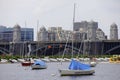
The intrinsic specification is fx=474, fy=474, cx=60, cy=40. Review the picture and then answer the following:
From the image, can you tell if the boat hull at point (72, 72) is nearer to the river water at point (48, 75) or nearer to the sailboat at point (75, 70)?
the sailboat at point (75, 70)

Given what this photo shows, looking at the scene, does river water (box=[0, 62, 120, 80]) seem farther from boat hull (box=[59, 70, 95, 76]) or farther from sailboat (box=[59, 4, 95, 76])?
sailboat (box=[59, 4, 95, 76])

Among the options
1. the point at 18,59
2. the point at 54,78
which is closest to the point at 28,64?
the point at 18,59

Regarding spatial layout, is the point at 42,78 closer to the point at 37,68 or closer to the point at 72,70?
the point at 72,70

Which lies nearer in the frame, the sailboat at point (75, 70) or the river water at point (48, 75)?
the river water at point (48, 75)

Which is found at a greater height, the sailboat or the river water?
the sailboat

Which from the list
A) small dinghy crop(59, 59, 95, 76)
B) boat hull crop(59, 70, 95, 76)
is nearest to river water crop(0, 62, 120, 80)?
boat hull crop(59, 70, 95, 76)

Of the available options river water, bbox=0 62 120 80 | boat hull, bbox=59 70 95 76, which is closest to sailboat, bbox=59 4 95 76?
boat hull, bbox=59 70 95 76

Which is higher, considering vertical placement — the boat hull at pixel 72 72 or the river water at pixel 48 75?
the boat hull at pixel 72 72

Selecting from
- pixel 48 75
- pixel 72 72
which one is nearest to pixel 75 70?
pixel 72 72

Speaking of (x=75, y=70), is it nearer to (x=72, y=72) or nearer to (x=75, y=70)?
(x=75, y=70)

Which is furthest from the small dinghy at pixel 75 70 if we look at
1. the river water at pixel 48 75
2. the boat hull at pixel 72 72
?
the river water at pixel 48 75

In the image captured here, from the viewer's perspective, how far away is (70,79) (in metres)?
81.2

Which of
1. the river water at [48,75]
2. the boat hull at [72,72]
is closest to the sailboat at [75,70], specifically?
the boat hull at [72,72]

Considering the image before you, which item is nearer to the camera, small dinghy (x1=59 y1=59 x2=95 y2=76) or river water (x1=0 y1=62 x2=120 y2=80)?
river water (x1=0 y1=62 x2=120 y2=80)
